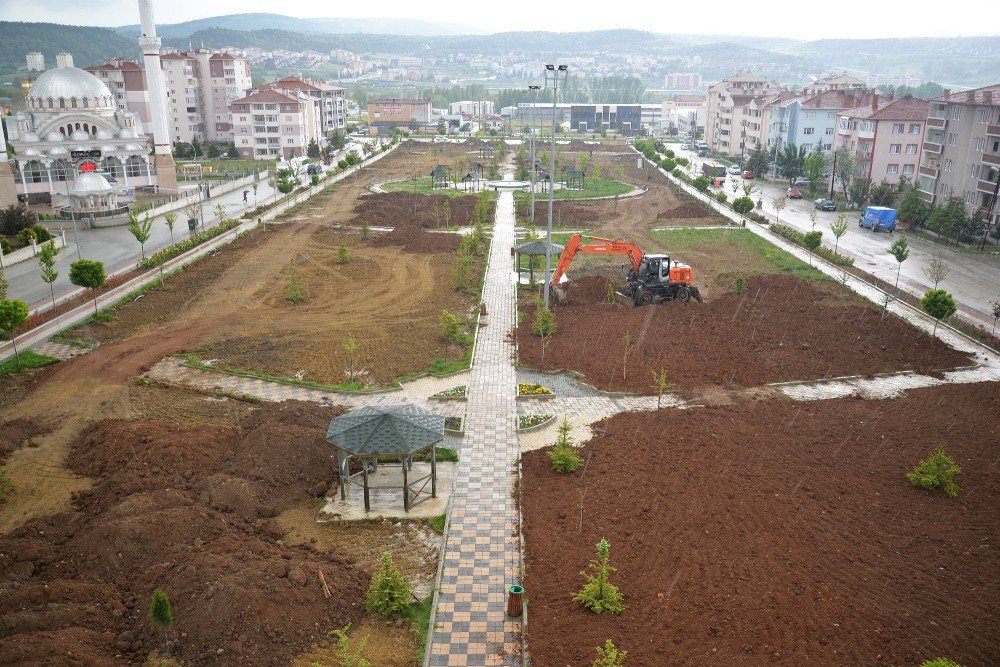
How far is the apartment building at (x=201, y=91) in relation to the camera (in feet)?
263

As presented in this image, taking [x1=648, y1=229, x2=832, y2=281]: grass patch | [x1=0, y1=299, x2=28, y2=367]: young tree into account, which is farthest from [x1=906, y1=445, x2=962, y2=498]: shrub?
[x1=0, y1=299, x2=28, y2=367]: young tree

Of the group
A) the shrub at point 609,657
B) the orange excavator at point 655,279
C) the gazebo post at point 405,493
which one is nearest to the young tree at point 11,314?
the gazebo post at point 405,493

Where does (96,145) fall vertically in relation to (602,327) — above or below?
above

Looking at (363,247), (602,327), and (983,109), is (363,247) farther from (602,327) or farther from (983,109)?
(983,109)

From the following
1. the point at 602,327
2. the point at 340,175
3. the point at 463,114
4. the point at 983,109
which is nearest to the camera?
the point at 602,327

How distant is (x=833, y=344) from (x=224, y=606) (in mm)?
19181

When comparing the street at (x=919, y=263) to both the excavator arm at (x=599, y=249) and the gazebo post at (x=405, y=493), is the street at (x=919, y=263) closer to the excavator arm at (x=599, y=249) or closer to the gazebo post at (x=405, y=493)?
the excavator arm at (x=599, y=249)

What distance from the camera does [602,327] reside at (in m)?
24.3

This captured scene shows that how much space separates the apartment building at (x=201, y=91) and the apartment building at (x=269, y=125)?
6.84m

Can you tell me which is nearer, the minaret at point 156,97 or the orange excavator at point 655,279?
the orange excavator at point 655,279

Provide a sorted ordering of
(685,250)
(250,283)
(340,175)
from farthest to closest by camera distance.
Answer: (340,175)
(685,250)
(250,283)

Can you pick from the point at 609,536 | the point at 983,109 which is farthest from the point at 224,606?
the point at 983,109

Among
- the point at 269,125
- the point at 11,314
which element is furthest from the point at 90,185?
the point at 269,125

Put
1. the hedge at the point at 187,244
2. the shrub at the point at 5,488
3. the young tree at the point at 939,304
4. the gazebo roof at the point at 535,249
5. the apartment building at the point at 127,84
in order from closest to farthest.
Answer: the shrub at the point at 5,488 < the young tree at the point at 939,304 < the gazebo roof at the point at 535,249 < the hedge at the point at 187,244 < the apartment building at the point at 127,84
